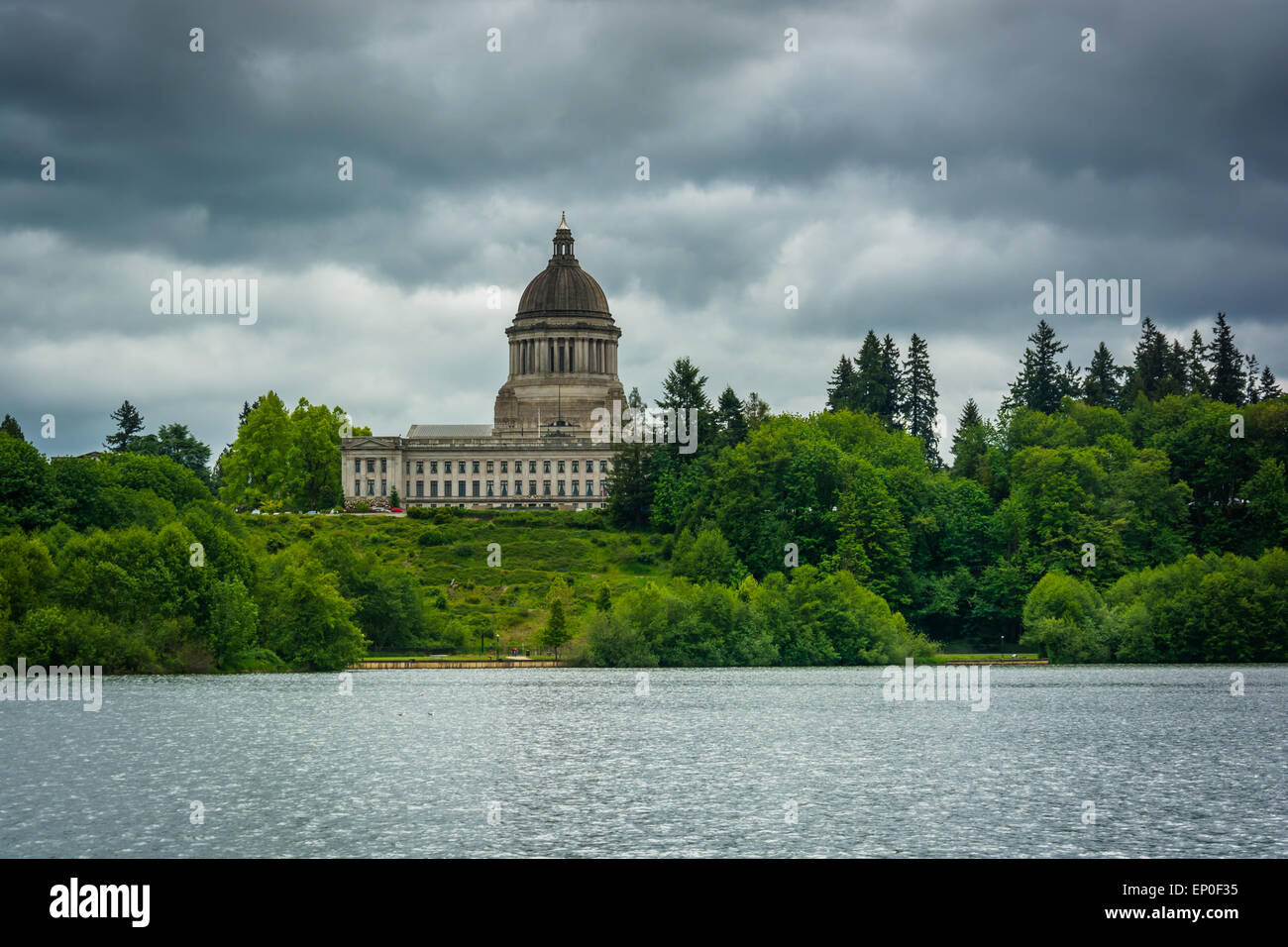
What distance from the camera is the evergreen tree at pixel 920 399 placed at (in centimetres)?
15312

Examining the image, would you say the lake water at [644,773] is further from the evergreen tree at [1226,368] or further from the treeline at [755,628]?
the evergreen tree at [1226,368]

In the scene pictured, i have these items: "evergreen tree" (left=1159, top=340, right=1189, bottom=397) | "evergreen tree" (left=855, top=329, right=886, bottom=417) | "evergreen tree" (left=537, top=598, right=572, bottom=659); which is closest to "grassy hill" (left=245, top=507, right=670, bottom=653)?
"evergreen tree" (left=537, top=598, right=572, bottom=659)

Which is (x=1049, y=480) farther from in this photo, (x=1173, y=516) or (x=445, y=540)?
(x=445, y=540)

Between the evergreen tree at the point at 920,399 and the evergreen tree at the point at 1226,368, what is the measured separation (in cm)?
2544

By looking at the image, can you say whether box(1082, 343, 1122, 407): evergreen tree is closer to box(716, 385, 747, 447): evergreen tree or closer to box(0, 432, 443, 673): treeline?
box(716, 385, 747, 447): evergreen tree

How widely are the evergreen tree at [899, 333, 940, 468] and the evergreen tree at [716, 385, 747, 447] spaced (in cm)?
1906

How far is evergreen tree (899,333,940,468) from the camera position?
153125mm

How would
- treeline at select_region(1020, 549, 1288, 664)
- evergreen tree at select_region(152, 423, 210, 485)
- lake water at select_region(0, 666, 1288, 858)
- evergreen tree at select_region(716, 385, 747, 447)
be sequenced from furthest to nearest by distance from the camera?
evergreen tree at select_region(152, 423, 210, 485), evergreen tree at select_region(716, 385, 747, 447), treeline at select_region(1020, 549, 1288, 664), lake water at select_region(0, 666, 1288, 858)

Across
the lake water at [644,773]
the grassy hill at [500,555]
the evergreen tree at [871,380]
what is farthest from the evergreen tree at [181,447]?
the lake water at [644,773]

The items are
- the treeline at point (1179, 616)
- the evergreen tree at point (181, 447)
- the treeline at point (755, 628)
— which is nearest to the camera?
the treeline at point (1179, 616)

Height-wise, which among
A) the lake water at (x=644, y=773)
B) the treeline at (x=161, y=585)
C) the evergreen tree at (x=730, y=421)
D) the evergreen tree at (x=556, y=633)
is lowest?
the lake water at (x=644, y=773)

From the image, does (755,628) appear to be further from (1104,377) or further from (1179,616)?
(1104,377)

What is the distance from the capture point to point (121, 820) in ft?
115
